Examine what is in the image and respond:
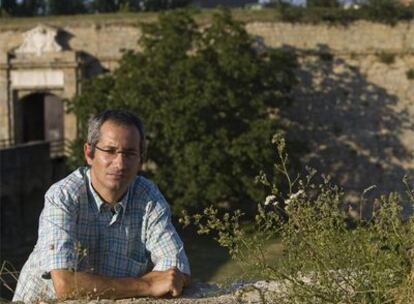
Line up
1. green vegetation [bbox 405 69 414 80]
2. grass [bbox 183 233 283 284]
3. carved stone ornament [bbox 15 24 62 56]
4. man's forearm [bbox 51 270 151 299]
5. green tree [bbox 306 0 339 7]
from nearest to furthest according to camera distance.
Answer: man's forearm [bbox 51 270 151 299], grass [bbox 183 233 283 284], green vegetation [bbox 405 69 414 80], green tree [bbox 306 0 339 7], carved stone ornament [bbox 15 24 62 56]

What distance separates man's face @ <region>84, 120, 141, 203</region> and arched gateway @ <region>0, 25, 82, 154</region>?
48.6 feet

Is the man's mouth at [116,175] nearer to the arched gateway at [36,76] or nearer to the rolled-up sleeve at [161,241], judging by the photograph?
the rolled-up sleeve at [161,241]

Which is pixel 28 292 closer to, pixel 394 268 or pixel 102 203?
pixel 102 203

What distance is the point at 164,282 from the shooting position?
117 inches

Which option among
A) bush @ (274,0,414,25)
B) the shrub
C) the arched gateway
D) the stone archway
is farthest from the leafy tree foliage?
the stone archway

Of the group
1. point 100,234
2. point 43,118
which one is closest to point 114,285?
point 100,234

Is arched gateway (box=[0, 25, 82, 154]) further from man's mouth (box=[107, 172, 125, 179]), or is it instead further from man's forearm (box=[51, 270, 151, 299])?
man's forearm (box=[51, 270, 151, 299])

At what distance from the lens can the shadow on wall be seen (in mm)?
16531

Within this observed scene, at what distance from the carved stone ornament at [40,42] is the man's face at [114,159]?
49.8 feet

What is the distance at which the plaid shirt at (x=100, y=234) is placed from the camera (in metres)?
2.91

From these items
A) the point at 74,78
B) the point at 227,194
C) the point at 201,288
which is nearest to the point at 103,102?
the point at 74,78

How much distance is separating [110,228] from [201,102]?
11767 millimetres

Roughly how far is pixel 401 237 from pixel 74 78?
51.1 ft

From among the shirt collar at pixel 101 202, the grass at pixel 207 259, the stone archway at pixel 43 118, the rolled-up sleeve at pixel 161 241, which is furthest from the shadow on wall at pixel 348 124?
the shirt collar at pixel 101 202
